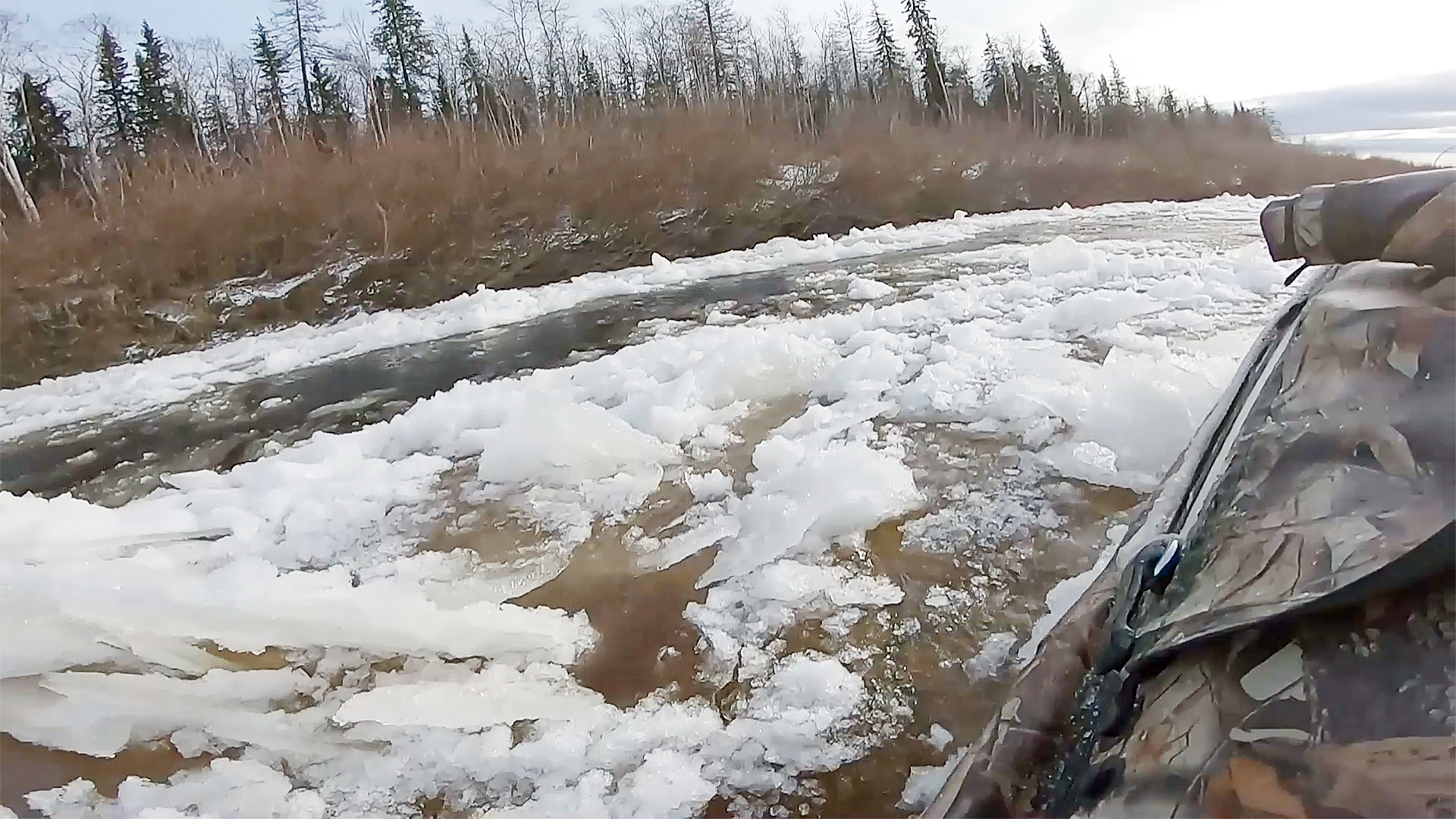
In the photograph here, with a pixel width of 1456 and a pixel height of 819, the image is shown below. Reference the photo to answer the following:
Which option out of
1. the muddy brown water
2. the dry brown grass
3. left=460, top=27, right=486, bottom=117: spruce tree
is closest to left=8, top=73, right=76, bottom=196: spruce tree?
the dry brown grass

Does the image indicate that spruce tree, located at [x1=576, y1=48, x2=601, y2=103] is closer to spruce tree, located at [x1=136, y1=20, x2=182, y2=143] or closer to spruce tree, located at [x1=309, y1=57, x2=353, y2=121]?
spruce tree, located at [x1=309, y1=57, x2=353, y2=121]

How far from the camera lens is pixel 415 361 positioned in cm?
595

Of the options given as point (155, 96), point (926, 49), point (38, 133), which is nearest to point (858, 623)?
point (38, 133)

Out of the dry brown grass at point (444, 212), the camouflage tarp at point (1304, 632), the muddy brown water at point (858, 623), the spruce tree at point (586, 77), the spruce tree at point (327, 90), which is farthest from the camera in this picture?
the spruce tree at point (586, 77)

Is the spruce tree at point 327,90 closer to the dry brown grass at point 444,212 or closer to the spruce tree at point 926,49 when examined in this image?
the dry brown grass at point 444,212

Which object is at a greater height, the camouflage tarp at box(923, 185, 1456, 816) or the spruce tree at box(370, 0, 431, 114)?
the spruce tree at box(370, 0, 431, 114)

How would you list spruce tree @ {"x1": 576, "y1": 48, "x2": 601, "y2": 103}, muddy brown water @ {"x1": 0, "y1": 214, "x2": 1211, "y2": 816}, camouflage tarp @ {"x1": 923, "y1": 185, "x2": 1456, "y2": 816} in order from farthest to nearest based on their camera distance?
spruce tree @ {"x1": 576, "y1": 48, "x2": 601, "y2": 103} < muddy brown water @ {"x1": 0, "y1": 214, "x2": 1211, "y2": 816} < camouflage tarp @ {"x1": 923, "y1": 185, "x2": 1456, "y2": 816}

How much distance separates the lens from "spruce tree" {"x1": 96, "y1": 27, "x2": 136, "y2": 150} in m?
20.3

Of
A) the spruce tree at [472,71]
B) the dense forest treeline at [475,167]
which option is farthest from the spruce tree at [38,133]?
the spruce tree at [472,71]

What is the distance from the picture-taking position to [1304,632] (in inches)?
29.2

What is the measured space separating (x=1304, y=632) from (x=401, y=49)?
89.9 ft

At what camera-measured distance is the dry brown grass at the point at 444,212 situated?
29.1 feet

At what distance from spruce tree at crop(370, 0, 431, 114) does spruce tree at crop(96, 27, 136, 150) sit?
6.41 meters

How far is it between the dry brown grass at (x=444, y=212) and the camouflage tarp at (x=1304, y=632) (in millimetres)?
9848
